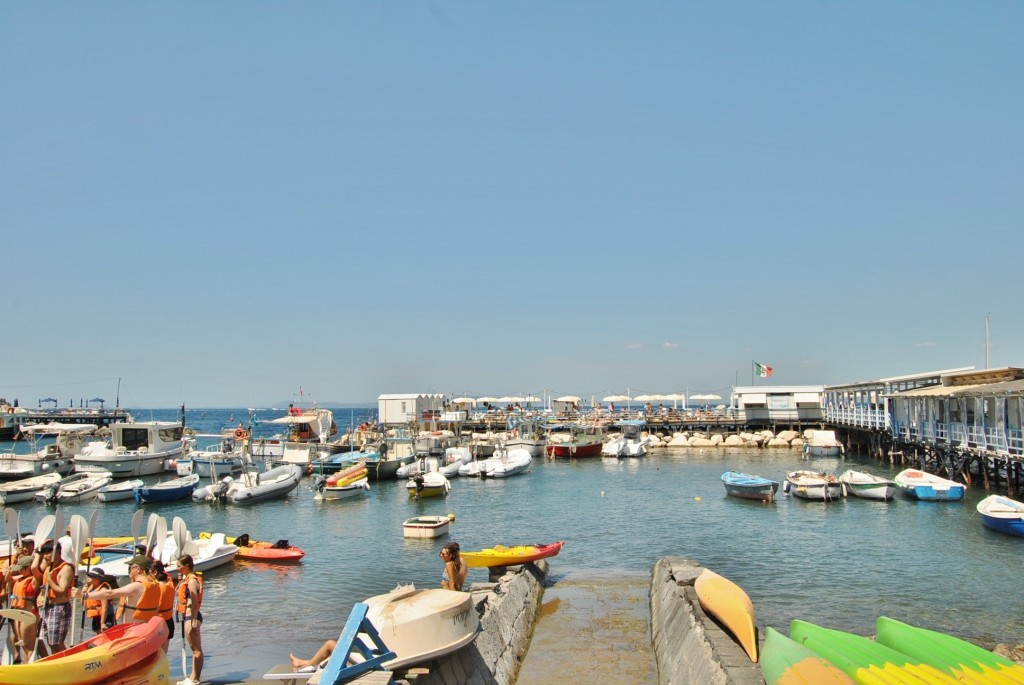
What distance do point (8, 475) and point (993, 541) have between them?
188 ft

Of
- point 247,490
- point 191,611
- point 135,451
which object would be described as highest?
point 191,611

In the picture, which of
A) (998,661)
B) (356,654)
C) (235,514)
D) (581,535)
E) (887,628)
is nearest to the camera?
(356,654)

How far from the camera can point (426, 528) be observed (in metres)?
28.7

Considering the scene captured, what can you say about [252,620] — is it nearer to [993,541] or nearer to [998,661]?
[998,661]

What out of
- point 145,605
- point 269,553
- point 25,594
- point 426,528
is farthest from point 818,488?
point 25,594

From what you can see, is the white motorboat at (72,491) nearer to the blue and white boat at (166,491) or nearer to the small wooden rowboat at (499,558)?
the blue and white boat at (166,491)

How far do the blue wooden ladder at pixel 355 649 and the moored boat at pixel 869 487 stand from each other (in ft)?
112

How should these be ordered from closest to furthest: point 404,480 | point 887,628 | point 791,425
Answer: point 887,628 < point 404,480 < point 791,425

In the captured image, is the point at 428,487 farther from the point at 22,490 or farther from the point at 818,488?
the point at 22,490

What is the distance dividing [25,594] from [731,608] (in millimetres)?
11719

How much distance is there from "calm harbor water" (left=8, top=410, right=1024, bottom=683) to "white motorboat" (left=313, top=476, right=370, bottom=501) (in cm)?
55

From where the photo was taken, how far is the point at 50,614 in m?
12.0

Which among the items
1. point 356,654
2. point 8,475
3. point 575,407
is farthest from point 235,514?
point 575,407

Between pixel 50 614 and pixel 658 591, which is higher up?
Result: pixel 50 614
